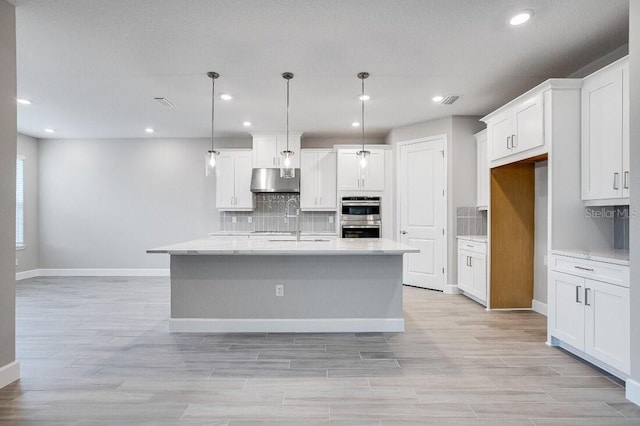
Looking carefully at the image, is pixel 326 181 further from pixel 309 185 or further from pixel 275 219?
pixel 275 219

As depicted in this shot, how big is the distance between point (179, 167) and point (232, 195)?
1.27m

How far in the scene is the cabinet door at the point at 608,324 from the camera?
2361mm

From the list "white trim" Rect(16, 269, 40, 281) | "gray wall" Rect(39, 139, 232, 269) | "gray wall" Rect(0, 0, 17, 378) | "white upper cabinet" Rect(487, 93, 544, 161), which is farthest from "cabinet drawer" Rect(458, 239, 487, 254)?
"white trim" Rect(16, 269, 40, 281)

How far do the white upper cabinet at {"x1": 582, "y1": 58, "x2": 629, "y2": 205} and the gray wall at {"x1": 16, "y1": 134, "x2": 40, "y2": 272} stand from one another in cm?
819

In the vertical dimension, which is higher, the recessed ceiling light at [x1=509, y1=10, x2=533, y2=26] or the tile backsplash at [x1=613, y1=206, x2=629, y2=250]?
the recessed ceiling light at [x1=509, y1=10, x2=533, y2=26]

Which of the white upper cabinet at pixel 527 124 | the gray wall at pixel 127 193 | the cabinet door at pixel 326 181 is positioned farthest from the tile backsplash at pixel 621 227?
the gray wall at pixel 127 193

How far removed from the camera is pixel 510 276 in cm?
428

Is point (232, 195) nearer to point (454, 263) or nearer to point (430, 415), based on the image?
point (454, 263)

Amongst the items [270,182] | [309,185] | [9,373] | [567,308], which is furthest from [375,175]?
[9,373]

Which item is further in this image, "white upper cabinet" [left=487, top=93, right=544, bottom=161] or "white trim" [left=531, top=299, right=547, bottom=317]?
"white trim" [left=531, top=299, right=547, bottom=317]

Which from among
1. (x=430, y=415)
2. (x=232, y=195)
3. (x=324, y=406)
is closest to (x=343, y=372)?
(x=324, y=406)

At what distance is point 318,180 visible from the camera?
626 centimetres

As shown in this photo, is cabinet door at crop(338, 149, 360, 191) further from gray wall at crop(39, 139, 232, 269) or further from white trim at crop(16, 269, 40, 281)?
white trim at crop(16, 269, 40, 281)

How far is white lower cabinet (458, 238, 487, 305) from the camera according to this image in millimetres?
4449
